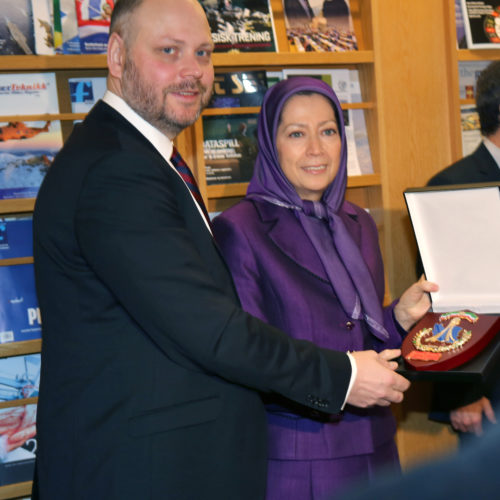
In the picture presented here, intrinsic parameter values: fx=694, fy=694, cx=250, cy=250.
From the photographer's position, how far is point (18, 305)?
8.99ft

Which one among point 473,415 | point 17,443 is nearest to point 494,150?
point 473,415

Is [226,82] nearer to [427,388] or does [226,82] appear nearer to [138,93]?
[138,93]

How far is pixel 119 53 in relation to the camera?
1.67 meters

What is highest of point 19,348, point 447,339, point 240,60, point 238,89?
point 240,60

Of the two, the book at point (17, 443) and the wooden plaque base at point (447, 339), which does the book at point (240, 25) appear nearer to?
the wooden plaque base at point (447, 339)

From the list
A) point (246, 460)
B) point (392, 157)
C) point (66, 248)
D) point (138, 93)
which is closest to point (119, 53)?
point (138, 93)

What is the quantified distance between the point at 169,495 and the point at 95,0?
6.73 feet

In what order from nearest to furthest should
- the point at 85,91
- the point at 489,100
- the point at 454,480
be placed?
the point at 454,480 < the point at 489,100 < the point at 85,91

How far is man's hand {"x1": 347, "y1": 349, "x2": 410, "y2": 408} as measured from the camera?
5.20 feet

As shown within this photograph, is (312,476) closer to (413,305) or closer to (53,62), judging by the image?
(413,305)

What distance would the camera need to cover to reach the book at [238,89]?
2936mm

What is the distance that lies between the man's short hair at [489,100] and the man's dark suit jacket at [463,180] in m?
0.10

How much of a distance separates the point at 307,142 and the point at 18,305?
1.41 m

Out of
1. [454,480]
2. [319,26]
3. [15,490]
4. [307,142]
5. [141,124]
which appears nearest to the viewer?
[454,480]
